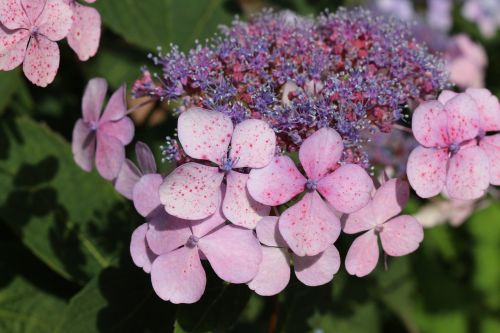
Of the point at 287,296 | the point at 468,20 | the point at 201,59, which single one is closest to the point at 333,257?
the point at 201,59

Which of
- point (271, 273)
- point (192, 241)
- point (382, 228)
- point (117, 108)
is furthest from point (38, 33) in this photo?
point (382, 228)

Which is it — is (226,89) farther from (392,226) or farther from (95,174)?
(95,174)

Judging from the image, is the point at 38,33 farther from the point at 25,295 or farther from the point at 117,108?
the point at 25,295

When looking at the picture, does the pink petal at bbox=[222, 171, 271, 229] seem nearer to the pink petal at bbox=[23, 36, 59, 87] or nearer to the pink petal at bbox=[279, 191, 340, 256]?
the pink petal at bbox=[279, 191, 340, 256]

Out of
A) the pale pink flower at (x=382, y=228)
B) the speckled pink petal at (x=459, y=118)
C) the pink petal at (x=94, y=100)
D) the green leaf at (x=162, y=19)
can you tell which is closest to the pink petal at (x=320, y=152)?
the pale pink flower at (x=382, y=228)

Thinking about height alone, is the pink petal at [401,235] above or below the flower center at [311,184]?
below

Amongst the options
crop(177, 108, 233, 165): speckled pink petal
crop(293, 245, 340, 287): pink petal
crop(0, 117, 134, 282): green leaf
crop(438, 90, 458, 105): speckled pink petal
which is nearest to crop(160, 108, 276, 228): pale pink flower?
crop(177, 108, 233, 165): speckled pink petal

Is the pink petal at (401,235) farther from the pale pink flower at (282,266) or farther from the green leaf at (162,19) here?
the green leaf at (162,19)
